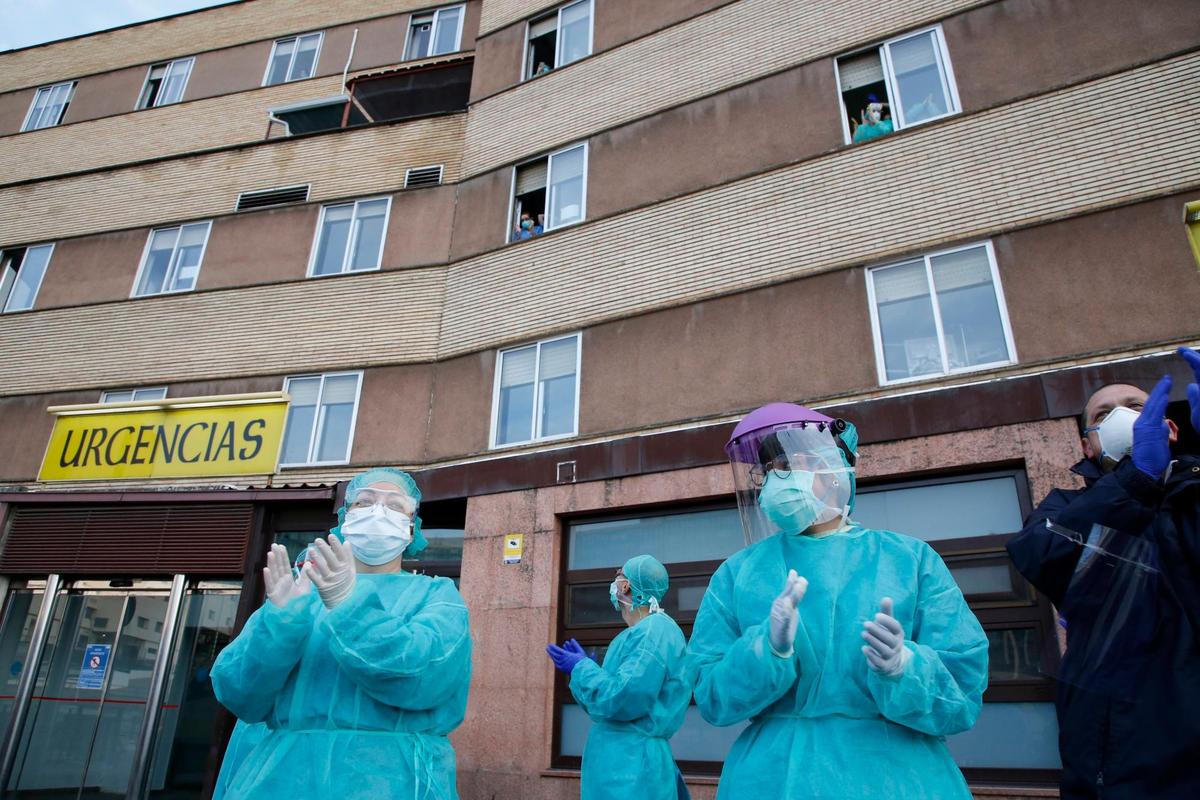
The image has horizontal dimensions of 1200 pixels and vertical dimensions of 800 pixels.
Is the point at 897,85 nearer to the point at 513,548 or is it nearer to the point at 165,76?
the point at 513,548

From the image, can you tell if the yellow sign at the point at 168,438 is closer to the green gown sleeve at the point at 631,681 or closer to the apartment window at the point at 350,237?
the apartment window at the point at 350,237

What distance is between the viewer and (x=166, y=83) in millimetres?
17062

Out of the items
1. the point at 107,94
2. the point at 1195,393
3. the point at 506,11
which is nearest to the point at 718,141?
the point at 506,11

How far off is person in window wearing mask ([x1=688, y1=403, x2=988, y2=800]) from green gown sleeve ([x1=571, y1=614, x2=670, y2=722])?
1946 millimetres

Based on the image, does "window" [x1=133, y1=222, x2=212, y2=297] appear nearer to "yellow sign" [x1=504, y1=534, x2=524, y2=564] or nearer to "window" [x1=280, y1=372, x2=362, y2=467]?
"window" [x1=280, y1=372, x2=362, y2=467]

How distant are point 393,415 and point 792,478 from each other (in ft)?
29.7

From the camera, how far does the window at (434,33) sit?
15305 mm

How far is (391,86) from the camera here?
14773 mm

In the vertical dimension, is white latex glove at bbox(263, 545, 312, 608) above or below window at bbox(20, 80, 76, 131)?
below

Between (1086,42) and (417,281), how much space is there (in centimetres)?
917

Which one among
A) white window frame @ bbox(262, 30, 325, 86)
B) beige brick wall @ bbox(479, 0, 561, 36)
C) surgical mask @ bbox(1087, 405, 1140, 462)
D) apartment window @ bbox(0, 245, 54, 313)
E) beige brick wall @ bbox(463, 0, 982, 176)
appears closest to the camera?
surgical mask @ bbox(1087, 405, 1140, 462)

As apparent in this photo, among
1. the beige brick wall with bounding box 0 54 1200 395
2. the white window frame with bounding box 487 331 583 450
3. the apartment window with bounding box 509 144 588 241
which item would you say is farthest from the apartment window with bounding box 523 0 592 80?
the white window frame with bounding box 487 331 583 450

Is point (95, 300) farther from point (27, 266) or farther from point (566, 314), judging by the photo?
point (566, 314)

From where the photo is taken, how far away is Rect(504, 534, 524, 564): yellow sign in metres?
8.74
